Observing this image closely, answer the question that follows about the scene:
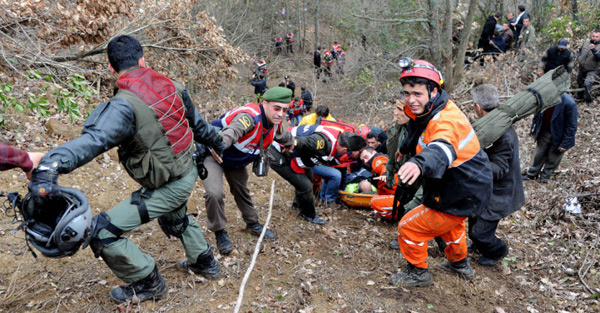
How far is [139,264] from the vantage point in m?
3.13

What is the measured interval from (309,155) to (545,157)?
16.3 feet

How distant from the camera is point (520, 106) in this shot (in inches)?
167

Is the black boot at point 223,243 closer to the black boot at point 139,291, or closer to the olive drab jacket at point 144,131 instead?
the black boot at point 139,291

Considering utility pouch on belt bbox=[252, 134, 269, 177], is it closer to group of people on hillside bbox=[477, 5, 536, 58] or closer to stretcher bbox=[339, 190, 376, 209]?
stretcher bbox=[339, 190, 376, 209]

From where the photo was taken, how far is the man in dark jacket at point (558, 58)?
888cm

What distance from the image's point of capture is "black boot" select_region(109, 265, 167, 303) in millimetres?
3295

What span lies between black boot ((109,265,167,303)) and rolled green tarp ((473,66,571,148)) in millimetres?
3559

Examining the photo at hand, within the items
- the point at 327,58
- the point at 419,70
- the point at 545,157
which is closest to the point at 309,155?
the point at 419,70

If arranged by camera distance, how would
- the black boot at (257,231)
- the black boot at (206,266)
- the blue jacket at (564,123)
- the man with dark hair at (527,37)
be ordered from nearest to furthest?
the black boot at (206,266), the black boot at (257,231), the blue jacket at (564,123), the man with dark hair at (527,37)

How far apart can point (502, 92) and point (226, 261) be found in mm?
9403

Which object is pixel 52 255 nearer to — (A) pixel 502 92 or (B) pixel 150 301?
(B) pixel 150 301

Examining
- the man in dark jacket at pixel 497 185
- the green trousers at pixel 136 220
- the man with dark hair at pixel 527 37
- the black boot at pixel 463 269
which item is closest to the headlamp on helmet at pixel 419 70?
the man in dark jacket at pixel 497 185

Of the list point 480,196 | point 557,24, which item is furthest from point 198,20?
point 557,24

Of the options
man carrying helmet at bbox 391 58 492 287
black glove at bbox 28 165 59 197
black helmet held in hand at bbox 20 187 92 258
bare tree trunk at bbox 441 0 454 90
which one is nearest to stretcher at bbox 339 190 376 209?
man carrying helmet at bbox 391 58 492 287
